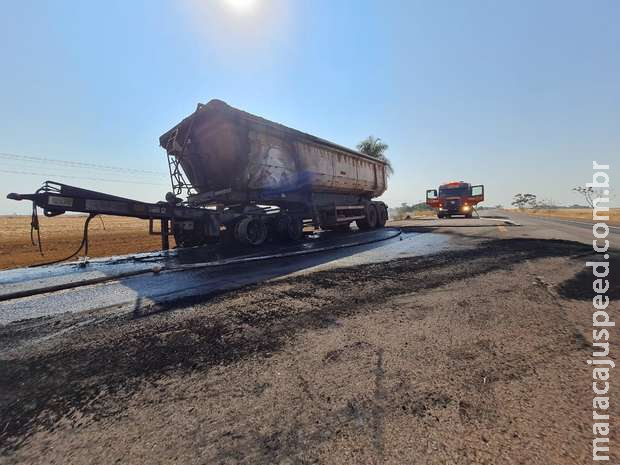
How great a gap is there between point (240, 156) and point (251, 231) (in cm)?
240

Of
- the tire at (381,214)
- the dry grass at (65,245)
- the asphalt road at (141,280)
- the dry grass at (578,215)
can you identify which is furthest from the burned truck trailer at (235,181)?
the dry grass at (578,215)

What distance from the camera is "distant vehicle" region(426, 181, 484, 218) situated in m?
24.1

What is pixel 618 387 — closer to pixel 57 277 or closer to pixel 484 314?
pixel 484 314

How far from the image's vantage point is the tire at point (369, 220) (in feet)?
55.3

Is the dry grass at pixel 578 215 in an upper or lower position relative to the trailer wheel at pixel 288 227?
lower

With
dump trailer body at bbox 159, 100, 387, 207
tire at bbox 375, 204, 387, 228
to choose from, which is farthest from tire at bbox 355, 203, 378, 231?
dump trailer body at bbox 159, 100, 387, 207

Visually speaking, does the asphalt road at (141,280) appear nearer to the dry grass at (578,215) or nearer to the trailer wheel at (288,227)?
the trailer wheel at (288,227)

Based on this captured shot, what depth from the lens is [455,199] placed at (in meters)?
24.6

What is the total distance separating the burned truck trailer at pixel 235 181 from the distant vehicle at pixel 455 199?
1610 cm

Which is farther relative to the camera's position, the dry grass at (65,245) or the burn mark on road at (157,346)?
the dry grass at (65,245)

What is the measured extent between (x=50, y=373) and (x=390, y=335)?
250 cm

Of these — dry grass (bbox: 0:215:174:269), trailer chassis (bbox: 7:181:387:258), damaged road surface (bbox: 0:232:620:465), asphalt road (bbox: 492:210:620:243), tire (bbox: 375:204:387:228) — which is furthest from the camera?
tire (bbox: 375:204:387:228)

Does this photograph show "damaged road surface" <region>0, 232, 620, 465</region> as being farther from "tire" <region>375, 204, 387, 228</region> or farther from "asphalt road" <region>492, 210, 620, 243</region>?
"tire" <region>375, 204, 387, 228</region>

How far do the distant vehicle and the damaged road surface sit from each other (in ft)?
75.3
